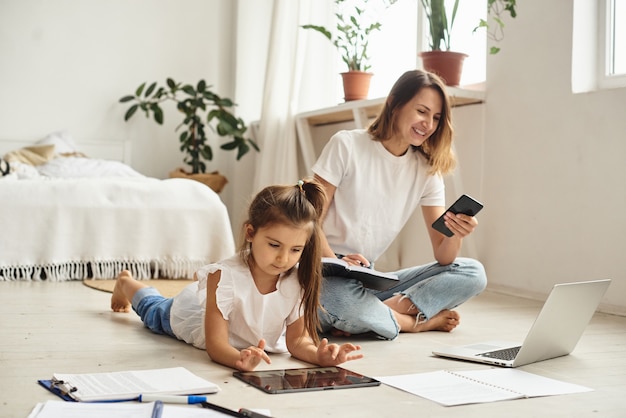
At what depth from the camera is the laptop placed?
1.77 meters

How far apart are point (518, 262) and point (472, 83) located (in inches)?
37.3

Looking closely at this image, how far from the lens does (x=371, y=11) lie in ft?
14.2

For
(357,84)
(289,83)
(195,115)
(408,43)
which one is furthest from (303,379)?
(195,115)

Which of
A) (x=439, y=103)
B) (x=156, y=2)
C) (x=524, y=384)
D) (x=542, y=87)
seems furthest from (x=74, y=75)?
(x=524, y=384)

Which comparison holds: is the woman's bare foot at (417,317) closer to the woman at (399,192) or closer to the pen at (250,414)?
the woman at (399,192)

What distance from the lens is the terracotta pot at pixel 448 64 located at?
3465mm

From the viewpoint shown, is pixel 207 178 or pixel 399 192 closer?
pixel 399 192

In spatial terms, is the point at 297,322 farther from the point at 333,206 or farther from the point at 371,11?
the point at 371,11

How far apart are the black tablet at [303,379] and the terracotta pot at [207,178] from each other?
11.0ft

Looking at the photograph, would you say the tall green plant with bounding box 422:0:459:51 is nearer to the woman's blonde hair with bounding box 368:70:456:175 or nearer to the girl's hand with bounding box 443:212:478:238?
the woman's blonde hair with bounding box 368:70:456:175

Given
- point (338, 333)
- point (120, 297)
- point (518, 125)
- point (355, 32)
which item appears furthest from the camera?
point (355, 32)

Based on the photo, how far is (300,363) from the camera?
1.80 metres

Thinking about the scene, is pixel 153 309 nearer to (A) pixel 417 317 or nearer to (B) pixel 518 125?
(A) pixel 417 317

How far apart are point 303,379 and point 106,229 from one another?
212 centimetres
